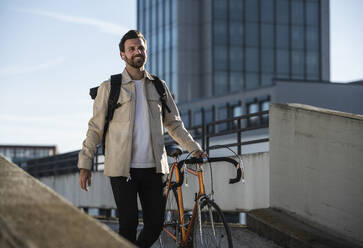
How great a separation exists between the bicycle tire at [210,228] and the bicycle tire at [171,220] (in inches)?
17.6

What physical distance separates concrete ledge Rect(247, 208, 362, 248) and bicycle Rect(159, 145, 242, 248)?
5.60 feet

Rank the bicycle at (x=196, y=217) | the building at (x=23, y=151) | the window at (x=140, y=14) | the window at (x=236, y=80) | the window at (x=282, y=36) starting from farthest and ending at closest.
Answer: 1. the building at (x=23, y=151)
2. the window at (x=140, y=14)
3. the window at (x=282, y=36)
4. the window at (x=236, y=80)
5. the bicycle at (x=196, y=217)

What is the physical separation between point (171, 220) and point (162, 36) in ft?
159

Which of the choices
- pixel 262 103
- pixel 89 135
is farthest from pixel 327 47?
pixel 89 135

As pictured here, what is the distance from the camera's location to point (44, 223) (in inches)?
125

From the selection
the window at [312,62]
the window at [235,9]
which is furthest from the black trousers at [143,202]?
the window at [312,62]

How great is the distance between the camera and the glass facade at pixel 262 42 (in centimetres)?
4906

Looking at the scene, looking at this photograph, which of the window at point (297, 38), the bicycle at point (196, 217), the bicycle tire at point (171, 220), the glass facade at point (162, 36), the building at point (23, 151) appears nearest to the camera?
the bicycle at point (196, 217)

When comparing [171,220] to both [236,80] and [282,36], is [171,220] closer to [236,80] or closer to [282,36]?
[236,80]

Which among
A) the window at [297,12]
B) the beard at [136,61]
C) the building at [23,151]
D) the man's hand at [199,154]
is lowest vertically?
the building at [23,151]

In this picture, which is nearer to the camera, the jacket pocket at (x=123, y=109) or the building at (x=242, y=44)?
the jacket pocket at (x=123, y=109)

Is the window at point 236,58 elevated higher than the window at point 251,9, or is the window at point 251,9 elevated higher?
the window at point 251,9

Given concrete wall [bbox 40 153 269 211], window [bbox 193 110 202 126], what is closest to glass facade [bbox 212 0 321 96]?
window [bbox 193 110 202 126]

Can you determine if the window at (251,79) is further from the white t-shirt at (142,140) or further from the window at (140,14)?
the white t-shirt at (142,140)
